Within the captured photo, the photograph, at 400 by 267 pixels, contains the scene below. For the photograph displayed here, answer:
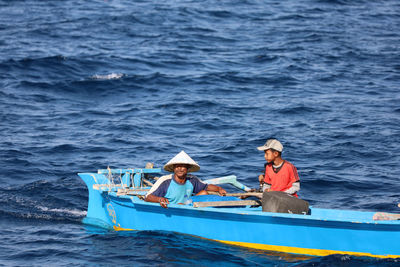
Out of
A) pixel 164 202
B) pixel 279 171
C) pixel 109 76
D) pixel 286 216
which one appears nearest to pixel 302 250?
pixel 286 216

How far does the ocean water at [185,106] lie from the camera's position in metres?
11.4

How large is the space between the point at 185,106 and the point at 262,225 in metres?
11.6

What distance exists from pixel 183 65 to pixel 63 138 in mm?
9301

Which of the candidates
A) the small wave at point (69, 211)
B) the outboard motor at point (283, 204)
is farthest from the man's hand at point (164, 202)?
the small wave at point (69, 211)

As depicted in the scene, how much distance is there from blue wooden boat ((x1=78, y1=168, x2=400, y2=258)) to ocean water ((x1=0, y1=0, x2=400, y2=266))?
187mm

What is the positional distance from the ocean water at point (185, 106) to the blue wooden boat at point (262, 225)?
0.19 m

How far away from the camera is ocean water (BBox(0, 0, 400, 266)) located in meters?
11.4

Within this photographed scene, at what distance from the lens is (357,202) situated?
12883 mm

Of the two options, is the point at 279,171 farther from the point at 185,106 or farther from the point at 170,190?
the point at 185,106

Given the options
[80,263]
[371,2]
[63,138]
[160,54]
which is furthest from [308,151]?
[371,2]

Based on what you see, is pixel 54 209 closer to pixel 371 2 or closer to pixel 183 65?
pixel 183 65

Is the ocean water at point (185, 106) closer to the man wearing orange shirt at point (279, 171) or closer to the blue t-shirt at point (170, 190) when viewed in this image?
the blue t-shirt at point (170, 190)

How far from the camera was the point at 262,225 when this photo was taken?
960cm

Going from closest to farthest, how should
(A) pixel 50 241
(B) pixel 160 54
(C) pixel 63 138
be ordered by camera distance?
1. (A) pixel 50 241
2. (C) pixel 63 138
3. (B) pixel 160 54
